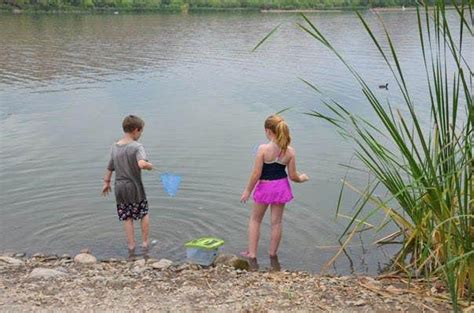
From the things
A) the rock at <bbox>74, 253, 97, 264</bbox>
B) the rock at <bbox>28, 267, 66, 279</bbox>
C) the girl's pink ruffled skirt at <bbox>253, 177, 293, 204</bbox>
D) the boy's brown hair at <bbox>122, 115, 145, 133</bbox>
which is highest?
the boy's brown hair at <bbox>122, 115, 145, 133</bbox>

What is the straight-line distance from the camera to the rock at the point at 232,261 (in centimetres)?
559

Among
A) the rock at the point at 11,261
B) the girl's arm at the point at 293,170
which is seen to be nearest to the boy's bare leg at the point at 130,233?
the rock at the point at 11,261

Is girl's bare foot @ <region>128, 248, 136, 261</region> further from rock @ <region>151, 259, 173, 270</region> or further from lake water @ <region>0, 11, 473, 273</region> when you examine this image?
rock @ <region>151, 259, 173, 270</region>

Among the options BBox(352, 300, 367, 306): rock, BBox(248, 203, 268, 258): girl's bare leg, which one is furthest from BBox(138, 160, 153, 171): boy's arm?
BBox(352, 300, 367, 306): rock

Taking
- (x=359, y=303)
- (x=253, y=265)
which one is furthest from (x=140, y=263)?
(x=359, y=303)

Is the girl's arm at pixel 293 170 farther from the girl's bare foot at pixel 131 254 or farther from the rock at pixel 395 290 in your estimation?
the girl's bare foot at pixel 131 254

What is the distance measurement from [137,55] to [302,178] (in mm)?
20566

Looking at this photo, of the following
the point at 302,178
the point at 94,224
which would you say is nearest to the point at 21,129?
the point at 94,224

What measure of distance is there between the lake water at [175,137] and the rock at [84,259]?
43 cm

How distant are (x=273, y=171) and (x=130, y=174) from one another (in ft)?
4.66

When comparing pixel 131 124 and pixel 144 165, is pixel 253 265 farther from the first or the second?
pixel 131 124

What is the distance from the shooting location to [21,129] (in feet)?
39.2

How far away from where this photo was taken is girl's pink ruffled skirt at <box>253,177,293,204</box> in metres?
5.88

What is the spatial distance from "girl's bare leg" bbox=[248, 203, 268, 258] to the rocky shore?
2.41 ft
